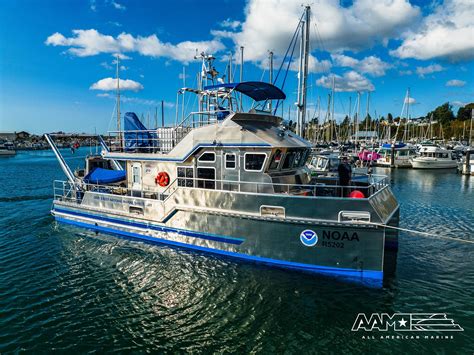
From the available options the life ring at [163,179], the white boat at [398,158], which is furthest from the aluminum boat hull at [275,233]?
the white boat at [398,158]

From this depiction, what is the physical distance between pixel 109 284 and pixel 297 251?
6366 millimetres

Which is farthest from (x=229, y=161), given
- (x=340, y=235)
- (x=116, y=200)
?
(x=116, y=200)

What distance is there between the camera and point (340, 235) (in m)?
9.94

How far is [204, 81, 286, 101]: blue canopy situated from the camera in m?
12.2

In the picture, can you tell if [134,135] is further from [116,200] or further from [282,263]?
[282,263]

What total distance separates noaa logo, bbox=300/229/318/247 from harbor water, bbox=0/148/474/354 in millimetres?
1121

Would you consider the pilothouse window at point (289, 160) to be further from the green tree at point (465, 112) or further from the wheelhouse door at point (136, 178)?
the green tree at point (465, 112)

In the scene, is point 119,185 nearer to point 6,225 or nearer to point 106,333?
point 6,225

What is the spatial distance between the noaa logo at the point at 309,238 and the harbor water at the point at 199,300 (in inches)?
44.1

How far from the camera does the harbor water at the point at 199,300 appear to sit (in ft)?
24.5

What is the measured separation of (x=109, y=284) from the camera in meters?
10.3

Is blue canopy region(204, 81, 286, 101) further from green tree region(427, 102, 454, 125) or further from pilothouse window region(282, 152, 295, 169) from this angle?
green tree region(427, 102, 454, 125)

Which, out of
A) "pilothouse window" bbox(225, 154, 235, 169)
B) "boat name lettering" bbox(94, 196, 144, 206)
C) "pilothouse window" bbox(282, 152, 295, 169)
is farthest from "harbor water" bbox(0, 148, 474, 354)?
"pilothouse window" bbox(282, 152, 295, 169)

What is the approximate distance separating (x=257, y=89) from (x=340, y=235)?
22.1 ft
